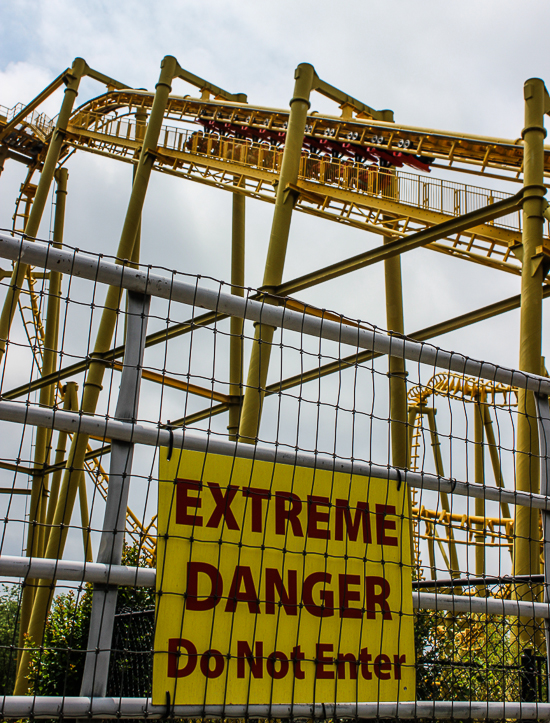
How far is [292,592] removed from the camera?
187cm

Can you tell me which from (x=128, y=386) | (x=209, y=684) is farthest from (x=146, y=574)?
(x=128, y=386)

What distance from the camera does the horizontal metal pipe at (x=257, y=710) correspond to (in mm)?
1493

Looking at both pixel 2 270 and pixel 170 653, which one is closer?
pixel 170 653

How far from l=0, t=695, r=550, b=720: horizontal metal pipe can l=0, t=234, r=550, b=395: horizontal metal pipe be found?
1.04m

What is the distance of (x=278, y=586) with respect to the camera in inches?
72.8

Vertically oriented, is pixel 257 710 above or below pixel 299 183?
below

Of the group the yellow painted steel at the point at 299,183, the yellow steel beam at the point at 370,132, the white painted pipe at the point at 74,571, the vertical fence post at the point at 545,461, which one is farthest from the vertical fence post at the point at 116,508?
the yellow steel beam at the point at 370,132

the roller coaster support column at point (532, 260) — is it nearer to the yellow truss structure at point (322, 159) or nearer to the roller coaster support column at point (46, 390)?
the yellow truss structure at point (322, 159)

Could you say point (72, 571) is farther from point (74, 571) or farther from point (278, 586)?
point (278, 586)

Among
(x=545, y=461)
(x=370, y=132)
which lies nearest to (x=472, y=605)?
(x=545, y=461)

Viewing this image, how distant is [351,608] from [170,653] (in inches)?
21.8

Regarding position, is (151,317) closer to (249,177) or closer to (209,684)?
(209,684)

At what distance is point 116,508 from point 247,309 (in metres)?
0.71

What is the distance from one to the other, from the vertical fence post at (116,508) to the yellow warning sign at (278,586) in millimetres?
103
